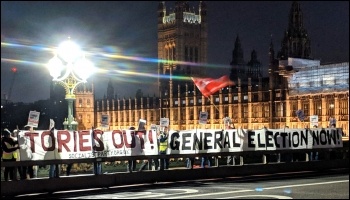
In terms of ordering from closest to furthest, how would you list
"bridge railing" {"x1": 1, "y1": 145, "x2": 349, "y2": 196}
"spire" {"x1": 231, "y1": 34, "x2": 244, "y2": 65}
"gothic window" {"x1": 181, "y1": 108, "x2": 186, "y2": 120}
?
"bridge railing" {"x1": 1, "y1": 145, "x2": 349, "y2": 196} < "gothic window" {"x1": 181, "y1": 108, "x2": 186, "y2": 120} < "spire" {"x1": 231, "y1": 34, "x2": 244, "y2": 65}

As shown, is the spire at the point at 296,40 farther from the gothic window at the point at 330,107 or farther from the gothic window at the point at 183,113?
the gothic window at the point at 330,107

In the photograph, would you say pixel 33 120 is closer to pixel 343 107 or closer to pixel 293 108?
pixel 343 107

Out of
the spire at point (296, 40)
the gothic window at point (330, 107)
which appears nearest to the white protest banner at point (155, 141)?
the gothic window at point (330, 107)

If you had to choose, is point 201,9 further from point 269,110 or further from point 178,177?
point 178,177

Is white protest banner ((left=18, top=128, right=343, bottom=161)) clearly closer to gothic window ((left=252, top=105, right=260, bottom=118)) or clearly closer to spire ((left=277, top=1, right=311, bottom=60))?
gothic window ((left=252, top=105, right=260, bottom=118))

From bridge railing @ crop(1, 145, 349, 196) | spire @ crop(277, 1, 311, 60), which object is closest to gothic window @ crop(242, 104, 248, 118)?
spire @ crop(277, 1, 311, 60)

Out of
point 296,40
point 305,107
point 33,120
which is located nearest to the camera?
point 33,120

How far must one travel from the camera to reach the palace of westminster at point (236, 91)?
75938mm

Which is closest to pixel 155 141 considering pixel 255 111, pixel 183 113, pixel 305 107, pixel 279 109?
pixel 305 107

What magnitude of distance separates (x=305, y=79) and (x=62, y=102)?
68.2 m

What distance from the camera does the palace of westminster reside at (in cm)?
7594

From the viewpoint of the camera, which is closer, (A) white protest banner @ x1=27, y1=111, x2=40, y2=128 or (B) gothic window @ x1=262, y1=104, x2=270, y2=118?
(A) white protest banner @ x1=27, y1=111, x2=40, y2=128

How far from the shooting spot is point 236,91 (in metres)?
92.2

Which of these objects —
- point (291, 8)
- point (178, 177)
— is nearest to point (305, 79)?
point (291, 8)
